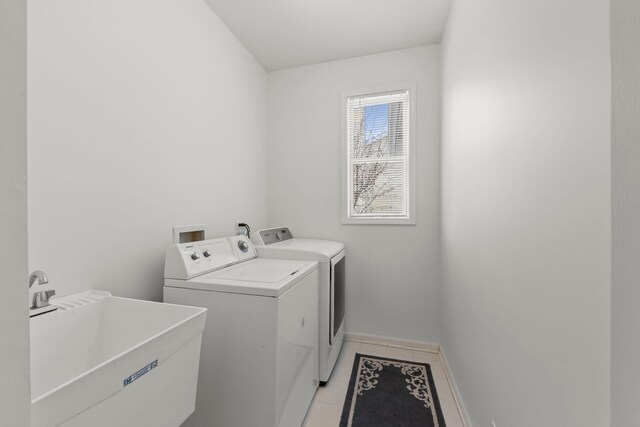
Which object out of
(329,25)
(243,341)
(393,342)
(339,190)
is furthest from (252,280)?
(329,25)

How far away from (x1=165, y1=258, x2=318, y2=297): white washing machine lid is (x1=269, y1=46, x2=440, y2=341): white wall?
0.99 m

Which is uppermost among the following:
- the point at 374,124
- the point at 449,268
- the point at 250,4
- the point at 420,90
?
the point at 250,4

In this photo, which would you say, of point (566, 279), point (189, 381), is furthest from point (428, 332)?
point (189, 381)

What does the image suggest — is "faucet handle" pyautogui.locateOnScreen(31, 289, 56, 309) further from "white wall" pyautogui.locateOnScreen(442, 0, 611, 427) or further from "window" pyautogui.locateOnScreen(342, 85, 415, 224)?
"window" pyautogui.locateOnScreen(342, 85, 415, 224)

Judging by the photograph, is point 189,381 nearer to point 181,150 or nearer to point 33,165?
point 33,165

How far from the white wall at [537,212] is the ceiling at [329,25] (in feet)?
1.98

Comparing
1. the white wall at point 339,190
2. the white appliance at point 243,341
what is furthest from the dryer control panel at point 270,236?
the white appliance at point 243,341

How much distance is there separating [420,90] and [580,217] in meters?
2.07

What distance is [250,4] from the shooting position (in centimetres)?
184

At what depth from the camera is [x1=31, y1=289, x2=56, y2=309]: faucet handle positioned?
34.9 inches

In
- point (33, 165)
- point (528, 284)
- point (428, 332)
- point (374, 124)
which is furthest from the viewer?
point (374, 124)

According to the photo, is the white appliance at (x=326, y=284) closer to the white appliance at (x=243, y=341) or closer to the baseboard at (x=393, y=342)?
the baseboard at (x=393, y=342)

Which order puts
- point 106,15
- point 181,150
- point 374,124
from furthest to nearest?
point 374,124
point 181,150
point 106,15

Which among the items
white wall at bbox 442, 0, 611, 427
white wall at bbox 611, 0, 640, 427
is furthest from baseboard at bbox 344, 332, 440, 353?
white wall at bbox 611, 0, 640, 427
